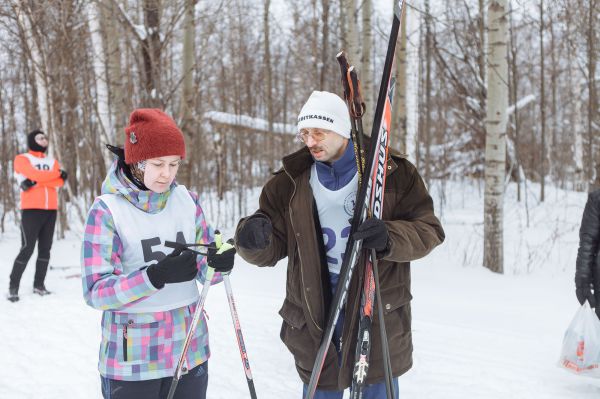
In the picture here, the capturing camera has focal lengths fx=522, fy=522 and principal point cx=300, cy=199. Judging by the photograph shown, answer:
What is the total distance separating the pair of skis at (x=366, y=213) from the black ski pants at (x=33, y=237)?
16.5 feet

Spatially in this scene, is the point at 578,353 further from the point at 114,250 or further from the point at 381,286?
the point at 114,250

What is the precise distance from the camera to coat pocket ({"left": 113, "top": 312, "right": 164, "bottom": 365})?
1881 mm

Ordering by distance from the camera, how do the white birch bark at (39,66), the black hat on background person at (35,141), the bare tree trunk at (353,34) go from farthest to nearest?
the white birch bark at (39,66) → the bare tree trunk at (353,34) → the black hat on background person at (35,141)

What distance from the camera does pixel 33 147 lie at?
619cm

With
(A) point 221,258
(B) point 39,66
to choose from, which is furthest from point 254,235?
(B) point 39,66

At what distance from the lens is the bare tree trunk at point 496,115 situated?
646 centimetres

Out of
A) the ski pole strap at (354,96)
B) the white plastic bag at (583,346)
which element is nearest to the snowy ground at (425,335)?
the white plastic bag at (583,346)

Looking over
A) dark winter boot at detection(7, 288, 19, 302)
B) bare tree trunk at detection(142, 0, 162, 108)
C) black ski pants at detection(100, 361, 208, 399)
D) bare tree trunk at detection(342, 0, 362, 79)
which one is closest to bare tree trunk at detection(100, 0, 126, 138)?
bare tree trunk at detection(142, 0, 162, 108)

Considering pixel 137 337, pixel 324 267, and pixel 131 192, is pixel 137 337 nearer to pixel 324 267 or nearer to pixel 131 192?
pixel 131 192

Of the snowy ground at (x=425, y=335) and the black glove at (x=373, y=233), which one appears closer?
the black glove at (x=373, y=233)

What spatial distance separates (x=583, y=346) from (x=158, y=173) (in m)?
2.96

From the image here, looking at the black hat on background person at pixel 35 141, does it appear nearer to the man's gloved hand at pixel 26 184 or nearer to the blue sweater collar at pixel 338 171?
the man's gloved hand at pixel 26 184

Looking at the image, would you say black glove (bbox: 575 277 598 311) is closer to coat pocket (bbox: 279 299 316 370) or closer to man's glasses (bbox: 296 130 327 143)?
coat pocket (bbox: 279 299 316 370)

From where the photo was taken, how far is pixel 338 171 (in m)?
2.11
